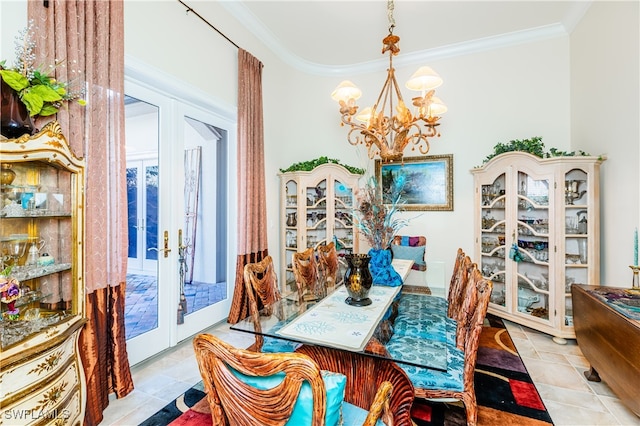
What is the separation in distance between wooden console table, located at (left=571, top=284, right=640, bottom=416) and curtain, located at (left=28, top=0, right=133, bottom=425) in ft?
10.6

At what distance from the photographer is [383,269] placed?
2.37 metres

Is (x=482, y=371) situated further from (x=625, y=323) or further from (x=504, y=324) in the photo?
(x=504, y=324)

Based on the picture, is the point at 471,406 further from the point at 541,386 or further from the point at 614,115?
the point at 614,115

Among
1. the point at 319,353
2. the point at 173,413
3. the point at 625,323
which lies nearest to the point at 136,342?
the point at 173,413

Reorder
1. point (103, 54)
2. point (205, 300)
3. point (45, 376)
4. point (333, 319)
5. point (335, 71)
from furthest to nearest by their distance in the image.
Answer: point (335, 71), point (205, 300), point (103, 54), point (333, 319), point (45, 376)

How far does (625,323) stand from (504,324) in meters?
1.86

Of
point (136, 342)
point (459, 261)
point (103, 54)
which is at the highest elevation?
point (103, 54)

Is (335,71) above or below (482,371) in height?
above

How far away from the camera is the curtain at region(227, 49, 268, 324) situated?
3.36 meters

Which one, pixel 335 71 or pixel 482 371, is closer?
pixel 482 371

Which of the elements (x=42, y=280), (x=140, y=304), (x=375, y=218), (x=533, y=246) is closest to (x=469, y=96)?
A: (x=533, y=246)

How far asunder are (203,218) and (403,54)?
359 cm

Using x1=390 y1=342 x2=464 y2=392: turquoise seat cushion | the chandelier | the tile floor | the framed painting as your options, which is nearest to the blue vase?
x1=390 y1=342 x2=464 y2=392: turquoise seat cushion

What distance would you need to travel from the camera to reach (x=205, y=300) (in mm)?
3285
